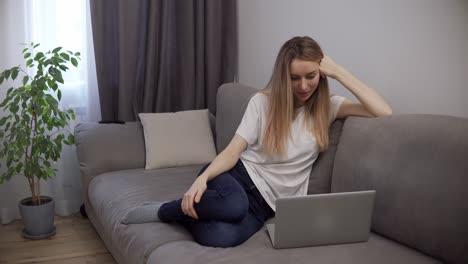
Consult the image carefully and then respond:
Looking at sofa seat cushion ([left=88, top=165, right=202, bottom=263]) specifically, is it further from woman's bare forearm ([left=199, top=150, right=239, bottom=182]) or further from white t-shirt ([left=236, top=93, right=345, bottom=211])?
white t-shirt ([left=236, top=93, right=345, bottom=211])

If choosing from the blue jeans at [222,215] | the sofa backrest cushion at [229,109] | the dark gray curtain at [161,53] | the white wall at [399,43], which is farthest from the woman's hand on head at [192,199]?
the dark gray curtain at [161,53]

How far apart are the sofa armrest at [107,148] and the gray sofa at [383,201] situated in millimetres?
498

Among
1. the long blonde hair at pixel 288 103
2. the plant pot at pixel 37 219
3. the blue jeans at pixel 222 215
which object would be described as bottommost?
the plant pot at pixel 37 219

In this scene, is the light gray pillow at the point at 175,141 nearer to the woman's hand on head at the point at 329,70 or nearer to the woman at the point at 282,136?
the woman at the point at 282,136

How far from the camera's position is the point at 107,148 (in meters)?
3.03

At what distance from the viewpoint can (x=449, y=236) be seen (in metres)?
1.70

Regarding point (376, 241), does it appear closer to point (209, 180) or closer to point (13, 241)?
point (209, 180)

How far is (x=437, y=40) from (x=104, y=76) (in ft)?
6.47

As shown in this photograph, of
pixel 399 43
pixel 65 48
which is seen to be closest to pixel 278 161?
pixel 399 43

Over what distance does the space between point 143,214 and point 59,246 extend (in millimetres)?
953

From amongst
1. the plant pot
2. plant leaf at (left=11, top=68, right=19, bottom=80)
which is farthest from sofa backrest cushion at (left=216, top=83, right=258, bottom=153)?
plant leaf at (left=11, top=68, right=19, bottom=80)

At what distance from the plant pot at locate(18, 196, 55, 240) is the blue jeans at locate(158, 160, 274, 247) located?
3.71ft

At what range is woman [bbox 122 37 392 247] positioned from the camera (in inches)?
81.4

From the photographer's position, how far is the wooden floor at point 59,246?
8.91 feet
